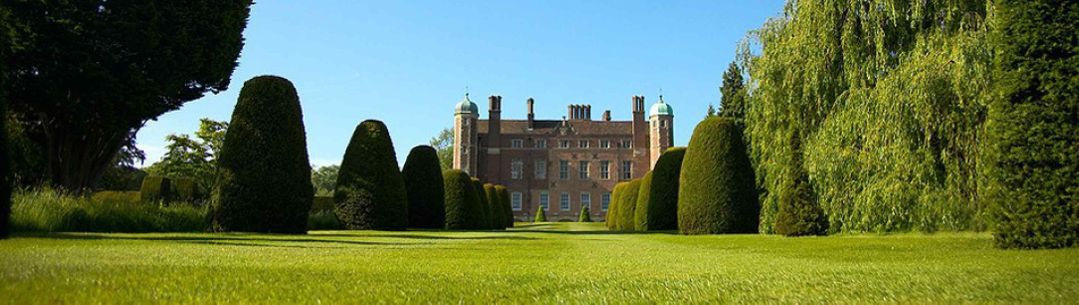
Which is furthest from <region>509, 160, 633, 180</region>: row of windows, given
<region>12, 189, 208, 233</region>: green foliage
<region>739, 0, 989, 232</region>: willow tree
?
<region>12, 189, 208, 233</region>: green foliage

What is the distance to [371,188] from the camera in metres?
21.5

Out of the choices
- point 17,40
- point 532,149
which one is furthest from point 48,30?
point 532,149

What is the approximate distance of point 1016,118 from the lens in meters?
9.38

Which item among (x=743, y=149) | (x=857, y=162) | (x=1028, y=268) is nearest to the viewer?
(x=1028, y=268)

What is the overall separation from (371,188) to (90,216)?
848 centimetres

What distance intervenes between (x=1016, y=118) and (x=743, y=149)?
9738 mm

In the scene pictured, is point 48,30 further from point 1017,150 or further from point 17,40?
point 1017,150

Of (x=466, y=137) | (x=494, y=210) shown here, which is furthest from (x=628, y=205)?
(x=466, y=137)

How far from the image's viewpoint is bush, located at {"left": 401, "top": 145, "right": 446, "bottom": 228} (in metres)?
25.0

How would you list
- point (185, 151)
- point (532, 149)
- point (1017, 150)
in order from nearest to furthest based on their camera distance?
1. point (1017, 150)
2. point (185, 151)
3. point (532, 149)

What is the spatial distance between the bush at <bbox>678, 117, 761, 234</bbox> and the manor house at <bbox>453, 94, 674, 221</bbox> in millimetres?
49860

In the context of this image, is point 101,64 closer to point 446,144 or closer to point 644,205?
point 644,205

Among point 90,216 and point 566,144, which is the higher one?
point 566,144

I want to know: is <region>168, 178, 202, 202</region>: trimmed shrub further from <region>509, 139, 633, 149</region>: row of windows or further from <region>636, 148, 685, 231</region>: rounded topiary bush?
<region>509, 139, 633, 149</region>: row of windows
